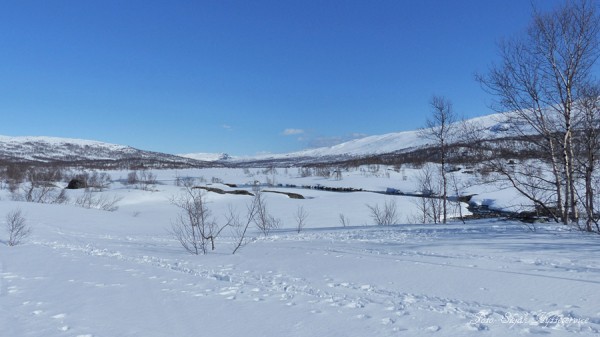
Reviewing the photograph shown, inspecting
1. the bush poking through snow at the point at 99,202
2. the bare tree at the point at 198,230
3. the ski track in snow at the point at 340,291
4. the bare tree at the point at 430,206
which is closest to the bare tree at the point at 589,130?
the ski track in snow at the point at 340,291

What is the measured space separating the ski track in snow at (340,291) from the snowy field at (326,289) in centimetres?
3

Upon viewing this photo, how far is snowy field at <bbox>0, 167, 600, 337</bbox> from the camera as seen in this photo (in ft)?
15.9

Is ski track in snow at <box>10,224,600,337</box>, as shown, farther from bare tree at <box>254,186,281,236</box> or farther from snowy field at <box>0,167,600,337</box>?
bare tree at <box>254,186,281,236</box>

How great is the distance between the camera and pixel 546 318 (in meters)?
4.69

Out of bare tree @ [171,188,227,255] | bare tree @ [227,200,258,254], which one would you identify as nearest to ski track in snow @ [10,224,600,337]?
bare tree @ [171,188,227,255]

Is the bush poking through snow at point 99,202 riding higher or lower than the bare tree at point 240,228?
higher

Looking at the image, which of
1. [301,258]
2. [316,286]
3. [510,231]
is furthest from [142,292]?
[510,231]

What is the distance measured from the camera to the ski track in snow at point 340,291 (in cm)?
486

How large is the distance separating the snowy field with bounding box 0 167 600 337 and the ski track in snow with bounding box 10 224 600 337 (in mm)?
25

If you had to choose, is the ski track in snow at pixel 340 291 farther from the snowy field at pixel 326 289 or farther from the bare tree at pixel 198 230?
the bare tree at pixel 198 230

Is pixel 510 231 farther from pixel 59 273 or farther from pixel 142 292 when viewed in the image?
pixel 59 273

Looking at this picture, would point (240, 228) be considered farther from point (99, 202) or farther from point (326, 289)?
point (99, 202)

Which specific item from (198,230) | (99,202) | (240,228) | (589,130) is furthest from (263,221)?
(99,202)

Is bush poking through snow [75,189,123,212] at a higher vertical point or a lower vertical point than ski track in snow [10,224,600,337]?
higher
